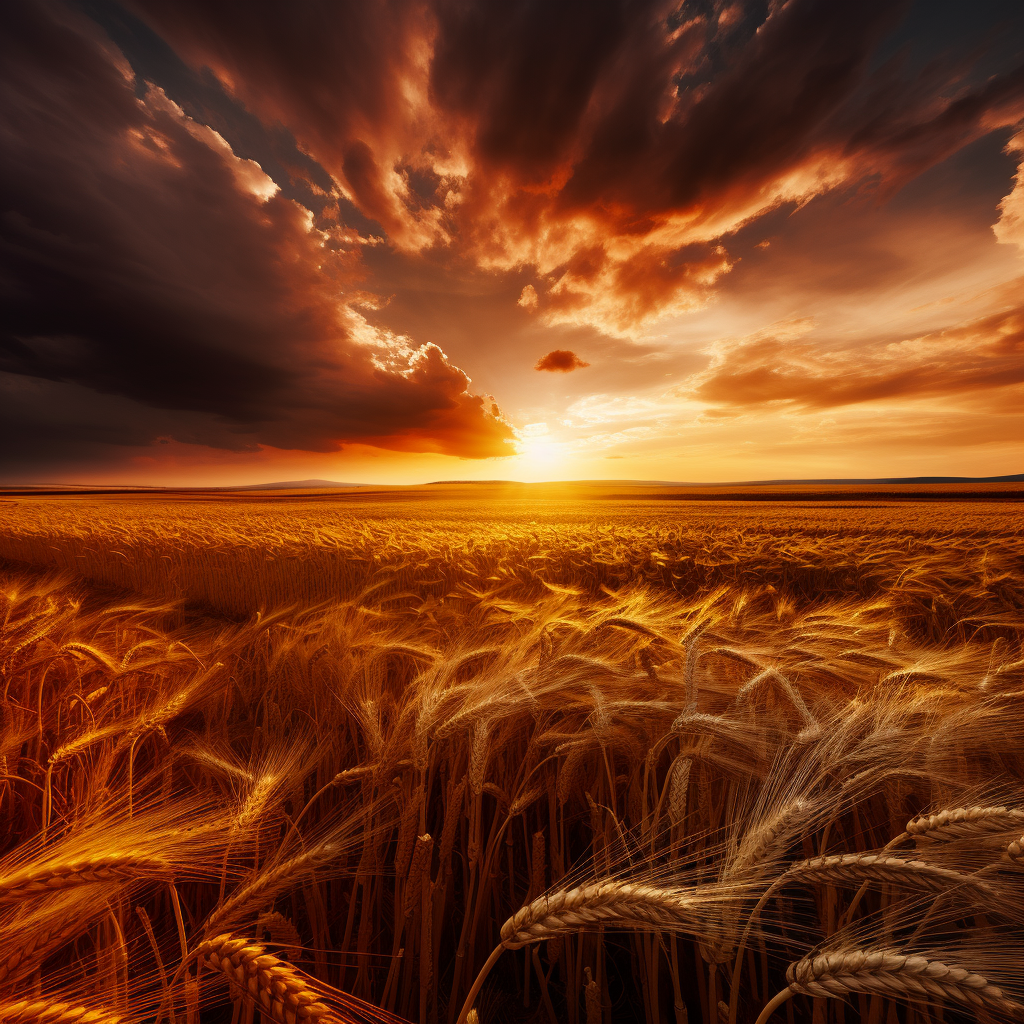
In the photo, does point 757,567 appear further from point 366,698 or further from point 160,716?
point 160,716

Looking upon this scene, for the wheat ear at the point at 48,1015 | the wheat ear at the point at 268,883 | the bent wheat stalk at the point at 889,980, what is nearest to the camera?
the bent wheat stalk at the point at 889,980

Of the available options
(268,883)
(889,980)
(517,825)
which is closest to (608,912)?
(889,980)

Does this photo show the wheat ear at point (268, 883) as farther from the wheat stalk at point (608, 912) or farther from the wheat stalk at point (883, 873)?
the wheat stalk at point (883, 873)

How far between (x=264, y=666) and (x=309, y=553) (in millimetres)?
4411

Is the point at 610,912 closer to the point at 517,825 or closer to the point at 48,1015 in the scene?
the point at 48,1015

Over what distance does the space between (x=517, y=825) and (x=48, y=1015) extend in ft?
4.88

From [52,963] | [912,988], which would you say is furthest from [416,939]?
[912,988]

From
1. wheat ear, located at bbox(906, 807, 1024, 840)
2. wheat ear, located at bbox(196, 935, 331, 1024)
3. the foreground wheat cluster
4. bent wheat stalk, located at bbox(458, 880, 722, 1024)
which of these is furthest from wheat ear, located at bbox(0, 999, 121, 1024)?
wheat ear, located at bbox(906, 807, 1024, 840)

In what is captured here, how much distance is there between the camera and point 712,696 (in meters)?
1.94

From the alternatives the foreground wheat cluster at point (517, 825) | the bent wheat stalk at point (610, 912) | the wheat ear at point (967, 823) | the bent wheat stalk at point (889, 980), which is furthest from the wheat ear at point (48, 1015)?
the wheat ear at point (967, 823)

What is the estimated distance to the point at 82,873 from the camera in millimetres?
925

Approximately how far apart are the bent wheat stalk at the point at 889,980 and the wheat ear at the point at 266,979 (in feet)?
2.30

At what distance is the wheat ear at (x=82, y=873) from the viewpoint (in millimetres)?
A: 897

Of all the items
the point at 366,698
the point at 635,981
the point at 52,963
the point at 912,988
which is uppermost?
the point at 912,988
